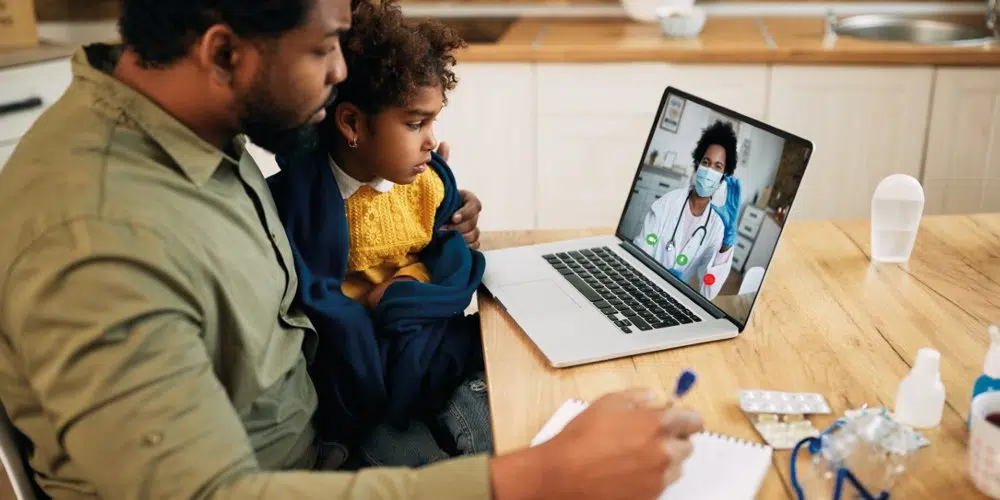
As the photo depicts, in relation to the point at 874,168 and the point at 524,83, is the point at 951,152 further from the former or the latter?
the point at 524,83

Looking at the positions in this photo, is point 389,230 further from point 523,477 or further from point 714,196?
point 523,477

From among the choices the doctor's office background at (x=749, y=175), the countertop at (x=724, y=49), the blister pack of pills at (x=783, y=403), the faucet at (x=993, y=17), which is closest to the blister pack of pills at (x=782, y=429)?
the blister pack of pills at (x=783, y=403)

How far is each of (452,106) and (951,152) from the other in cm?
166

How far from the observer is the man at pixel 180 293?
0.77 meters

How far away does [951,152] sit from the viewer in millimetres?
2900

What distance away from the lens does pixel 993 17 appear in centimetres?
303

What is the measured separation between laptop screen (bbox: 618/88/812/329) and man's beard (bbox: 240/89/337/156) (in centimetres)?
59

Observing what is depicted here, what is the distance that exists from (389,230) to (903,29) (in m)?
2.54

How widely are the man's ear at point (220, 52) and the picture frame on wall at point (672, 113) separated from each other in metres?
0.78

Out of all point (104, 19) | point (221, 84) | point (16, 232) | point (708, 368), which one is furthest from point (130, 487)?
point (104, 19)

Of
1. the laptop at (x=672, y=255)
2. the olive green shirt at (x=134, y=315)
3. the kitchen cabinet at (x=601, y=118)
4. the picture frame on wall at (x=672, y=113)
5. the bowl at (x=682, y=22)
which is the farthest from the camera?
the bowl at (x=682, y=22)

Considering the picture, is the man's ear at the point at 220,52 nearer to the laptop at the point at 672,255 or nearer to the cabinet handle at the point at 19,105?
the laptop at the point at 672,255

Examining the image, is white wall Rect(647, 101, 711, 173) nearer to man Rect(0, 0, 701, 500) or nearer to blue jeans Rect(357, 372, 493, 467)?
blue jeans Rect(357, 372, 493, 467)

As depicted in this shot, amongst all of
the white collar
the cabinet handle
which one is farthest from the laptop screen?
the cabinet handle
